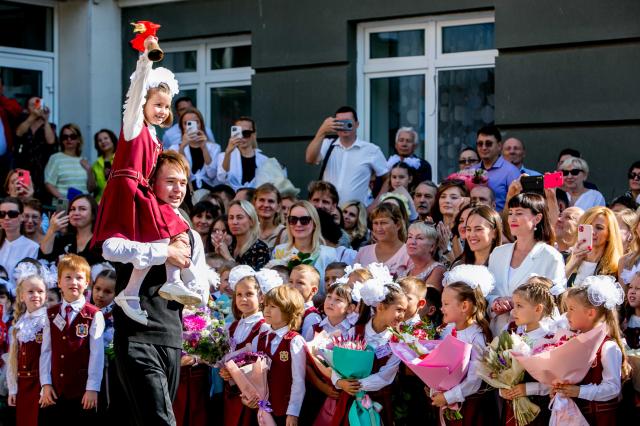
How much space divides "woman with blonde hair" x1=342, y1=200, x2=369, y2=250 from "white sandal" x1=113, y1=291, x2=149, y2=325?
442 centimetres

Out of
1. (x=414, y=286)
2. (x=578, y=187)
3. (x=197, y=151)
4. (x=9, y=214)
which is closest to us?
(x=414, y=286)

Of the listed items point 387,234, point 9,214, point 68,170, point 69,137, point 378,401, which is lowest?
point 378,401

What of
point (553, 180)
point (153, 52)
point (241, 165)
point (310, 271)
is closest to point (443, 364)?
point (310, 271)

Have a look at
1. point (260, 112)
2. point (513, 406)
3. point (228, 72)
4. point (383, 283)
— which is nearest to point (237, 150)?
point (260, 112)

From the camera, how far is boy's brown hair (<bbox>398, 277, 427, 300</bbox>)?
755 cm

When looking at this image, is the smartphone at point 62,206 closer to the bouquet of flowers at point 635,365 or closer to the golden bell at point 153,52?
the golden bell at point 153,52

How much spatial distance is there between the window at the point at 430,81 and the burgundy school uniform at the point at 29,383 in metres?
4.62

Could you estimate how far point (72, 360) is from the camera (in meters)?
8.41

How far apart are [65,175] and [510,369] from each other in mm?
6775

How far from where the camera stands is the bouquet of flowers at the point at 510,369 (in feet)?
21.9

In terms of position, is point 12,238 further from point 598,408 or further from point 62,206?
point 598,408

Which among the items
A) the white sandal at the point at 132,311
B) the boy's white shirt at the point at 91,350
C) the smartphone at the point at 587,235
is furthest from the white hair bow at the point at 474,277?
the boy's white shirt at the point at 91,350

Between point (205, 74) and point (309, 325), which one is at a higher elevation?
point (205, 74)

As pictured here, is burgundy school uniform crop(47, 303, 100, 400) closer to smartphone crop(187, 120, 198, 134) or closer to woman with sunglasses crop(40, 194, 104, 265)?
woman with sunglasses crop(40, 194, 104, 265)
